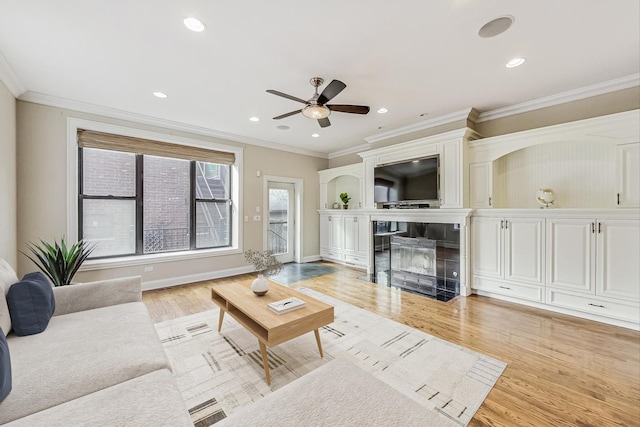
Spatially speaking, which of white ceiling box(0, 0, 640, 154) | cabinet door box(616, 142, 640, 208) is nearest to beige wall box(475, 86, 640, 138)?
white ceiling box(0, 0, 640, 154)

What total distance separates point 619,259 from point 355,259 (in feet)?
12.8

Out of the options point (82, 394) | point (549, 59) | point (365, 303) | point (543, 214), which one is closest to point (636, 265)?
point (543, 214)

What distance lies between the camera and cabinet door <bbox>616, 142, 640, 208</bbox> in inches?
109

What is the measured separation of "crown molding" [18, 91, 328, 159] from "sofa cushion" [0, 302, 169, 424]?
309 centimetres

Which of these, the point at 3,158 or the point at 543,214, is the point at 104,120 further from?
the point at 543,214

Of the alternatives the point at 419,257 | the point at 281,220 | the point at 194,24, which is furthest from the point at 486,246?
the point at 194,24

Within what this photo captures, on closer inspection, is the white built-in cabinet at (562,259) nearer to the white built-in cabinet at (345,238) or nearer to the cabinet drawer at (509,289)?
the cabinet drawer at (509,289)

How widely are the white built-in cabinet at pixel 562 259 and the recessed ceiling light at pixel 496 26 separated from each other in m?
2.22

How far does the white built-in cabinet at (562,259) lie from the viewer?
109 inches

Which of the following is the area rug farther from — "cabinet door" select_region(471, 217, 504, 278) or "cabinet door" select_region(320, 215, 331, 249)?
"cabinet door" select_region(320, 215, 331, 249)

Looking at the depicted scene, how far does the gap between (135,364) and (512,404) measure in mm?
2361

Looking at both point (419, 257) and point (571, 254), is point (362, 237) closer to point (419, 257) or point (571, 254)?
point (419, 257)

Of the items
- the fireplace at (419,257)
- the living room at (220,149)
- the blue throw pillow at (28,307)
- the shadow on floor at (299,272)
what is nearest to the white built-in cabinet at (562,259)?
the living room at (220,149)

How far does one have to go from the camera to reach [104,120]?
151 inches
